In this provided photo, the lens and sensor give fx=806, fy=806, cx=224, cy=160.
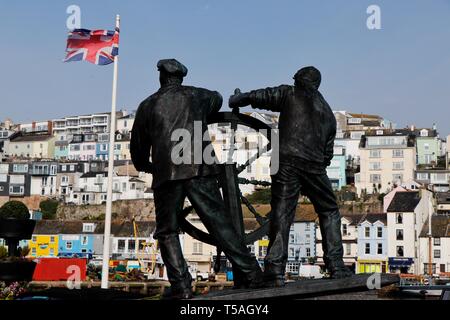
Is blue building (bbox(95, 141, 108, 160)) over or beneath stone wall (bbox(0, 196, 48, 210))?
over

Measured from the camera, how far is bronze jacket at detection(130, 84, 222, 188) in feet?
30.1

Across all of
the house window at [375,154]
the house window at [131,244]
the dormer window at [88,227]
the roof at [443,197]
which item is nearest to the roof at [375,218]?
the roof at [443,197]

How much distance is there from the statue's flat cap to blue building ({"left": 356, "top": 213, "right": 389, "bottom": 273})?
258ft

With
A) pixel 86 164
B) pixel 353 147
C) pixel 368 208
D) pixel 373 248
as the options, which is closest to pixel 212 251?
pixel 373 248

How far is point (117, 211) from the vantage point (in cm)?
12938

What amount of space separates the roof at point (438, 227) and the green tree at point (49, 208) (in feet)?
230

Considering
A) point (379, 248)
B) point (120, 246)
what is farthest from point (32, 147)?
point (379, 248)

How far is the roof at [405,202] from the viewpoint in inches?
3314

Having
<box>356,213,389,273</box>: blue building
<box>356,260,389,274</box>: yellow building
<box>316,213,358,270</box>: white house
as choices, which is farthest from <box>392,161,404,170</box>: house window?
<box>356,260,389,274</box>: yellow building

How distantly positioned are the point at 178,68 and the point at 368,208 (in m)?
105

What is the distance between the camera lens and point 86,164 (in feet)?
488

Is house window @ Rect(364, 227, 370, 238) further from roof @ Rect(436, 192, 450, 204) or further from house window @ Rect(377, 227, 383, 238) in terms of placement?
roof @ Rect(436, 192, 450, 204)

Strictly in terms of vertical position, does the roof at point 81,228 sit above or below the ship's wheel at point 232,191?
above

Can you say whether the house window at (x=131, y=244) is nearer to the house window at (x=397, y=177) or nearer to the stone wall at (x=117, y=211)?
the stone wall at (x=117, y=211)
